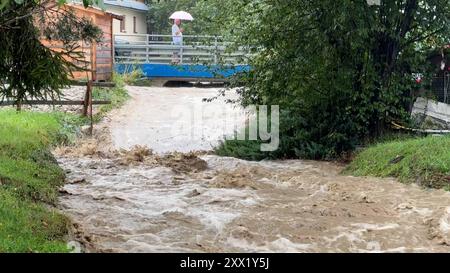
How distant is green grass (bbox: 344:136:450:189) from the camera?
1062 cm

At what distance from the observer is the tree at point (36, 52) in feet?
31.0

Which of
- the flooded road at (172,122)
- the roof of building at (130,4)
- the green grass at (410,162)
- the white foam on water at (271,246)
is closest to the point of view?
the white foam on water at (271,246)

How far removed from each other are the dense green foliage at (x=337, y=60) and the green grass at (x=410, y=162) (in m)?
1.15

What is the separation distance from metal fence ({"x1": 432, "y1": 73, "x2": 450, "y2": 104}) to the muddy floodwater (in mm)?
4580

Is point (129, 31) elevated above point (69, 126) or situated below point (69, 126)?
above

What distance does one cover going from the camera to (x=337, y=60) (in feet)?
45.7

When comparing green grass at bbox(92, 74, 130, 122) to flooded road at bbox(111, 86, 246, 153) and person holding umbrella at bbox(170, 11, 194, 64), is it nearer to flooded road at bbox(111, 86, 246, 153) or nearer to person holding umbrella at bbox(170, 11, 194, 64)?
flooded road at bbox(111, 86, 246, 153)

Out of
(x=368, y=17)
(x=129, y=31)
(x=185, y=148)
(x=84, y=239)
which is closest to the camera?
(x=84, y=239)

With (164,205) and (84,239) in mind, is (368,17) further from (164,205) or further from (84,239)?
(84,239)

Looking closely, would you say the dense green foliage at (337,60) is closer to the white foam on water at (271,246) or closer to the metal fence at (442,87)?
the metal fence at (442,87)

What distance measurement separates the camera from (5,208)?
736 cm

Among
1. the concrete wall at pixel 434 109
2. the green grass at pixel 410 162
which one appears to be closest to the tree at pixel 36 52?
the green grass at pixel 410 162

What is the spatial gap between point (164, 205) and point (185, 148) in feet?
26.0
